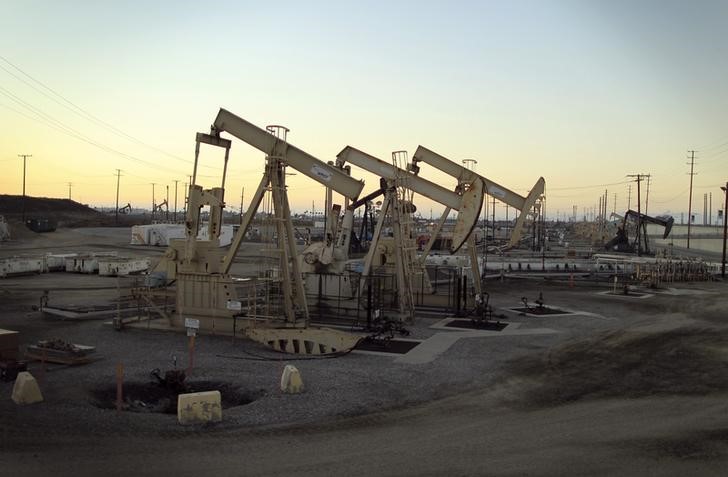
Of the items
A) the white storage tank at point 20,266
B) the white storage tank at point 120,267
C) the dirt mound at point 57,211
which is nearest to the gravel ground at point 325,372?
the white storage tank at point 20,266

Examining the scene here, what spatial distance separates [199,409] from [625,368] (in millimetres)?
8683

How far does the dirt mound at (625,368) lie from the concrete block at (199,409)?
16.1 ft

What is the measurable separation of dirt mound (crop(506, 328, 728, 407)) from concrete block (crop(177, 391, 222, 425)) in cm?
489

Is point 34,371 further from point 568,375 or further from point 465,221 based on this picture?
point 465,221

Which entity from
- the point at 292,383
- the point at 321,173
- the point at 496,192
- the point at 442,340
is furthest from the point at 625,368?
the point at 496,192

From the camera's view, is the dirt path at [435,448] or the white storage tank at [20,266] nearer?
the dirt path at [435,448]

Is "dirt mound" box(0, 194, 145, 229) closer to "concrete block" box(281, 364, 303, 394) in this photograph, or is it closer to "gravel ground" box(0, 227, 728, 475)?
"gravel ground" box(0, 227, 728, 475)

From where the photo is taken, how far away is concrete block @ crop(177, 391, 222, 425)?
8.62 metres

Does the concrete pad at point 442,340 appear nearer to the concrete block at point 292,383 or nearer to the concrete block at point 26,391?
the concrete block at point 292,383

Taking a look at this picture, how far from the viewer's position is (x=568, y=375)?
12.1m

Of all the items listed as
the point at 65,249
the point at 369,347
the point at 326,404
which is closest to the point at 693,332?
the point at 369,347

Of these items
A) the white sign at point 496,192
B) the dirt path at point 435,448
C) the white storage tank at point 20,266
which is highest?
the white sign at point 496,192

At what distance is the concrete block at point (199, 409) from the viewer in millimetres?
8625

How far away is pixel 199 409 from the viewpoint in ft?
28.5
